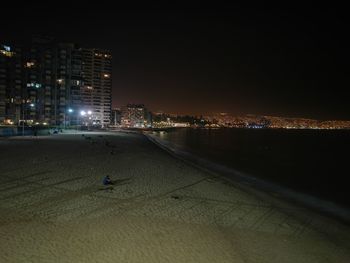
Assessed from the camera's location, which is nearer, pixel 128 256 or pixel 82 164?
pixel 128 256

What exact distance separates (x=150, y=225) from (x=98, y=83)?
532 ft

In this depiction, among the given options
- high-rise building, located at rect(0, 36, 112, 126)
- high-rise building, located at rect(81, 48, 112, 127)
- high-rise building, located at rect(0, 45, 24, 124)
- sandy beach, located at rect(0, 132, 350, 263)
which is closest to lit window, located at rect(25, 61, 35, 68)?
high-rise building, located at rect(0, 36, 112, 126)

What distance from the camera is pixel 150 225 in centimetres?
748

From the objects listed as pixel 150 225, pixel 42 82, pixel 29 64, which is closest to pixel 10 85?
pixel 29 64

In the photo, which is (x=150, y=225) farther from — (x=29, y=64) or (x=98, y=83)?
(x=98, y=83)

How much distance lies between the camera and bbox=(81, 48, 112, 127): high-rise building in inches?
6240

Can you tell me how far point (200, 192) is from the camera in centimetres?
1188

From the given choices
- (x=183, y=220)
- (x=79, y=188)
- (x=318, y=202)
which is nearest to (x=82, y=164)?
(x=79, y=188)

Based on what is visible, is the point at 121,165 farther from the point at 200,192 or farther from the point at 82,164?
the point at 200,192

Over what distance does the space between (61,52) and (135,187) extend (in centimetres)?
11784

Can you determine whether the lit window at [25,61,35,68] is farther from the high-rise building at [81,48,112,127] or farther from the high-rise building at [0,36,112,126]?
the high-rise building at [81,48,112,127]

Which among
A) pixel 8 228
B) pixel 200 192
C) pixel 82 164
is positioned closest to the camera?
pixel 8 228

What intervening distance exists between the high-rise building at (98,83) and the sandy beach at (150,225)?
147896mm

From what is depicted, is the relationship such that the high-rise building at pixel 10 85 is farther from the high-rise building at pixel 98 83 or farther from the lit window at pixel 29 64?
the high-rise building at pixel 98 83
